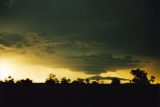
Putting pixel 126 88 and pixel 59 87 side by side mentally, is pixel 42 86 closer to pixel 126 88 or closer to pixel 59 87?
pixel 59 87

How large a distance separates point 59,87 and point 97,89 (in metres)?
2.01

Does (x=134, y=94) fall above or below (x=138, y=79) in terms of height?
below

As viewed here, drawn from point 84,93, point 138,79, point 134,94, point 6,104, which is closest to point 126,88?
point 134,94

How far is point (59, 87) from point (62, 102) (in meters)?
0.86

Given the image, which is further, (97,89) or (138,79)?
(138,79)

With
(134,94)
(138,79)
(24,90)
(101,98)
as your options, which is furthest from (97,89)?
(138,79)

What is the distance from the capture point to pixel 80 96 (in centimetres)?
2153

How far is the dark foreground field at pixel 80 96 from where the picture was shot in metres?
21.2

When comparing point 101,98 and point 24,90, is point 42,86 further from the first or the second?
point 101,98

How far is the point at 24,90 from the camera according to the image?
70.3 feet

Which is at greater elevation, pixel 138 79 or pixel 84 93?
pixel 138 79

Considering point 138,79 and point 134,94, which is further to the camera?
point 138,79

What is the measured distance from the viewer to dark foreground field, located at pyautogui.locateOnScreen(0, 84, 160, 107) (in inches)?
835

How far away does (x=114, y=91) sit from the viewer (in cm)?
2173
